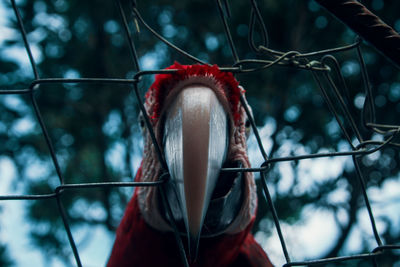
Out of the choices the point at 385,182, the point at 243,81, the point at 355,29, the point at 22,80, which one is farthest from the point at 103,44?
the point at 355,29

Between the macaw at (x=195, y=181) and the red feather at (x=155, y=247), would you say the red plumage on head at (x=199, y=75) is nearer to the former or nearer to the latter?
the macaw at (x=195, y=181)

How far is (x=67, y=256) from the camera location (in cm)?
317

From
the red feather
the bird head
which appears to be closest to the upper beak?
the bird head

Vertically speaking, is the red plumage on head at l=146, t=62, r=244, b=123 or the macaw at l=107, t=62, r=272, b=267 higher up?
the red plumage on head at l=146, t=62, r=244, b=123

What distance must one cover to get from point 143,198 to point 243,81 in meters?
1.70

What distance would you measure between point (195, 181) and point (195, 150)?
58 mm

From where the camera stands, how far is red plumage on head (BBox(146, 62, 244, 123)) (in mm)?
814

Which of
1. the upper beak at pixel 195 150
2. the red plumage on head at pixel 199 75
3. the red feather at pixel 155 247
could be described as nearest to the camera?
the upper beak at pixel 195 150

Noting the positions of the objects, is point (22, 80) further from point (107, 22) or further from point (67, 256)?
point (67, 256)

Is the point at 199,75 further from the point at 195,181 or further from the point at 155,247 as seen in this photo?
the point at 155,247

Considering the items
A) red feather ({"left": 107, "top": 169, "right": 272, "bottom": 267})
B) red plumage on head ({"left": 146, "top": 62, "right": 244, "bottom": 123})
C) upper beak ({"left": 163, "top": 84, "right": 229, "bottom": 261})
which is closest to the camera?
upper beak ({"left": 163, "top": 84, "right": 229, "bottom": 261})

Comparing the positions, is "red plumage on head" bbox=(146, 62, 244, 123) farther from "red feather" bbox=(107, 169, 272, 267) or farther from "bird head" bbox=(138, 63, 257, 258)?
"red feather" bbox=(107, 169, 272, 267)

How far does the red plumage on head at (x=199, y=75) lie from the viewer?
0.81 meters

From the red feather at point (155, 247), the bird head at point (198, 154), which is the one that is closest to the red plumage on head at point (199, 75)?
the bird head at point (198, 154)
